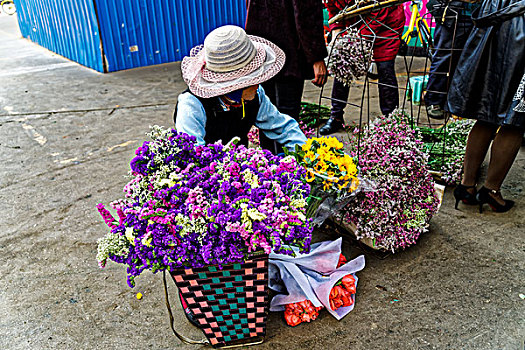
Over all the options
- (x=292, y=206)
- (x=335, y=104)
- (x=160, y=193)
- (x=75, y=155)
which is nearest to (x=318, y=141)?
(x=292, y=206)

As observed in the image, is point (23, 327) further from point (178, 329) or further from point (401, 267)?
point (401, 267)

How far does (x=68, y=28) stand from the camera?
24.9 feet

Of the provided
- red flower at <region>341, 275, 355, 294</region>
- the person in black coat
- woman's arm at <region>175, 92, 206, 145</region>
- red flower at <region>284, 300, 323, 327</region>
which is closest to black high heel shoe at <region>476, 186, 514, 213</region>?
the person in black coat

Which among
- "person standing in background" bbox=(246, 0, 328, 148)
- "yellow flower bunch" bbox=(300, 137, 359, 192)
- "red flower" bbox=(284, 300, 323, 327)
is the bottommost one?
"red flower" bbox=(284, 300, 323, 327)

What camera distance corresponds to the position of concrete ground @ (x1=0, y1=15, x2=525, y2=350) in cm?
197

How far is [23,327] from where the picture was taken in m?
2.09

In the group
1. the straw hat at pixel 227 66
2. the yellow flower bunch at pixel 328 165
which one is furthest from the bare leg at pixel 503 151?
the straw hat at pixel 227 66

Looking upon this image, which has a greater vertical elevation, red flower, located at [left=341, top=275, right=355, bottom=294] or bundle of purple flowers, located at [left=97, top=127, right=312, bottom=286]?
bundle of purple flowers, located at [left=97, top=127, right=312, bottom=286]

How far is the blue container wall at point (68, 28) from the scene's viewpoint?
6.73m

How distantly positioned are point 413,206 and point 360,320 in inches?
30.7

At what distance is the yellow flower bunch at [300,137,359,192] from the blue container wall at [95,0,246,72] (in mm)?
5769

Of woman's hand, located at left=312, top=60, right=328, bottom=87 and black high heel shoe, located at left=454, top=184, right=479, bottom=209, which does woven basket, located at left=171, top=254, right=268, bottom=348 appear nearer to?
woman's hand, located at left=312, top=60, right=328, bottom=87

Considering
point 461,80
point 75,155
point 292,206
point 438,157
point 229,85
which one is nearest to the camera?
point 292,206

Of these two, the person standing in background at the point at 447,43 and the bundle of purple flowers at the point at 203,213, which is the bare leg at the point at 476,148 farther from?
the bundle of purple flowers at the point at 203,213
